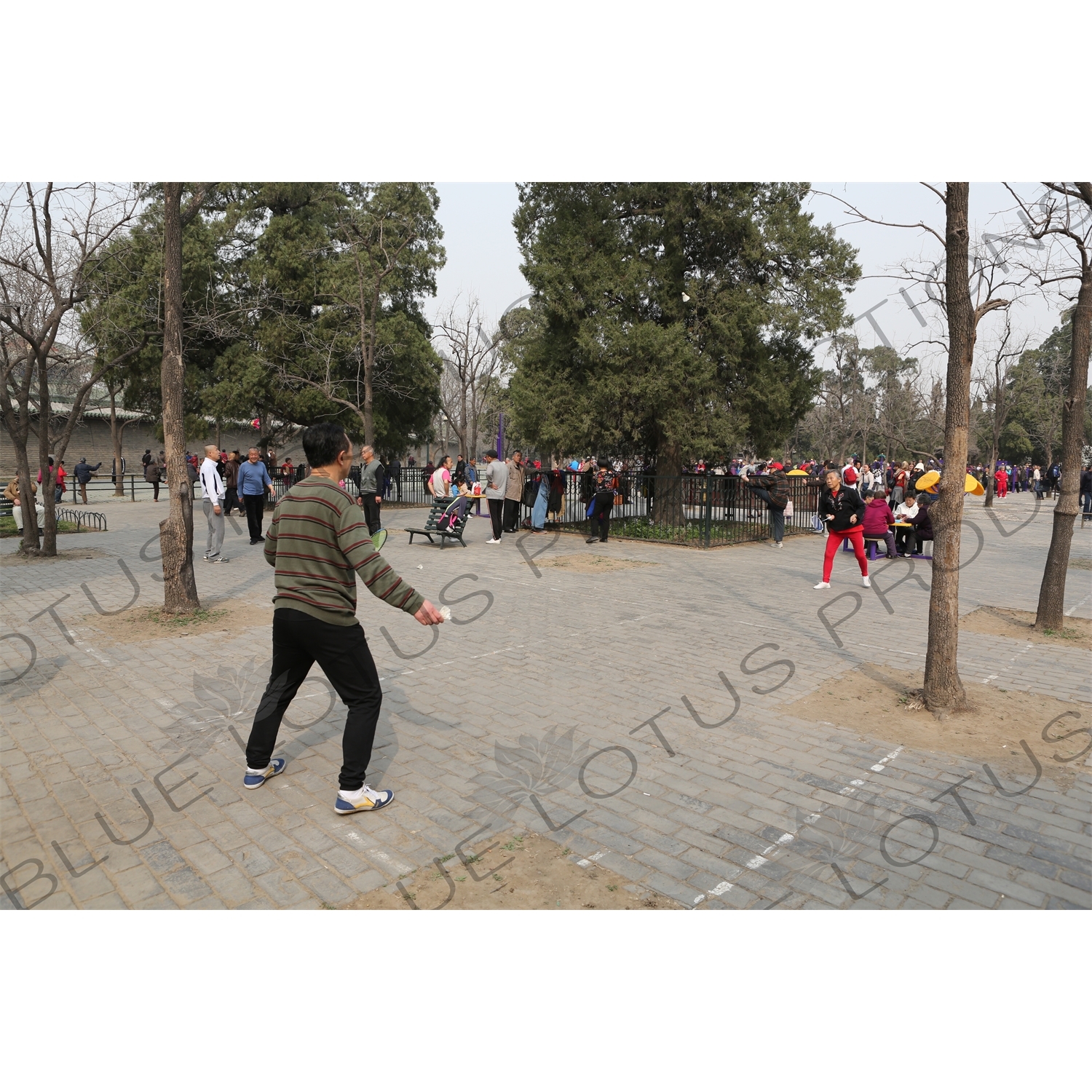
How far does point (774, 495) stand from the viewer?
53.0ft

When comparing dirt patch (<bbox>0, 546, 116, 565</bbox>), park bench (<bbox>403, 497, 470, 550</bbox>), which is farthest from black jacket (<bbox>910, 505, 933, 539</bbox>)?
dirt patch (<bbox>0, 546, 116, 565</bbox>)

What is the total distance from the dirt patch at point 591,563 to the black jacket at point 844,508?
3546 mm

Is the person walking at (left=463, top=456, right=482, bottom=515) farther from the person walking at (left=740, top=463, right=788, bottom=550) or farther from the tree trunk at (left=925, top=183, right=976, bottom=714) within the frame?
the tree trunk at (left=925, top=183, right=976, bottom=714)

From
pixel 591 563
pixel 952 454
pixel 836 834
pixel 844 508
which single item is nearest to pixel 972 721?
pixel 952 454

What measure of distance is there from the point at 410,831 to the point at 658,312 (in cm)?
1510

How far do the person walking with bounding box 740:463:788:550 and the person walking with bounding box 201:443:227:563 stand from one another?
10374 mm

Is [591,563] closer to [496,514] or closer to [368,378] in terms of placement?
[496,514]

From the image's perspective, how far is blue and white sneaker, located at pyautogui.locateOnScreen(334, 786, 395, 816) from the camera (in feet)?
13.0

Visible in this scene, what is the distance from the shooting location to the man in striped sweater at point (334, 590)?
12.5 feet

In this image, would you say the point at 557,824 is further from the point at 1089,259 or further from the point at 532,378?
the point at 532,378

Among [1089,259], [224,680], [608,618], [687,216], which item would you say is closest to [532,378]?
[687,216]

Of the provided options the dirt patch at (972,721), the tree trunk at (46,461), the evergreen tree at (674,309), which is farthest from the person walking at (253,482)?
the dirt patch at (972,721)

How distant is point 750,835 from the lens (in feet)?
12.6

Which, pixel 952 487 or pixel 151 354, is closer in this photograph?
pixel 952 487
